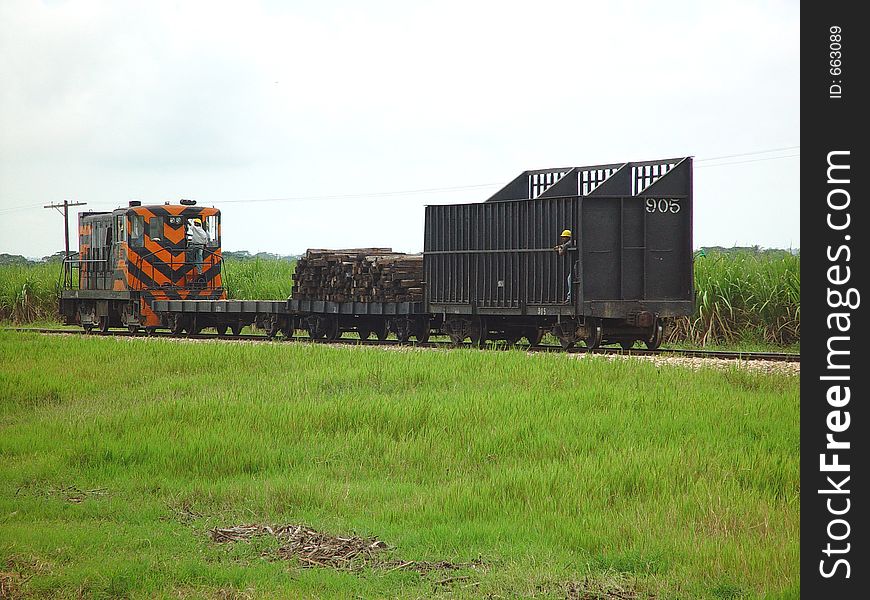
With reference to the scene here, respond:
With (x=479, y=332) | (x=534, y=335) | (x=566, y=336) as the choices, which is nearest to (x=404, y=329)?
(x=479, y=332)

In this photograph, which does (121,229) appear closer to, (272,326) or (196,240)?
(196,240)

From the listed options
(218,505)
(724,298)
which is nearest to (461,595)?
(218,505)

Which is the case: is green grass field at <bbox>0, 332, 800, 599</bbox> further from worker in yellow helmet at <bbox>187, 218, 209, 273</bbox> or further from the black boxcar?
worker in yellow helmet at <bbox>187, 218, 209, 273</bbox>

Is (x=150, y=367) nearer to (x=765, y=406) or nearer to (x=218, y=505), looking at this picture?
(x=218, y=505)

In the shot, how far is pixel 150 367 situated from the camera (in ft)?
53.6

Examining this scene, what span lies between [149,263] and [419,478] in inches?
728

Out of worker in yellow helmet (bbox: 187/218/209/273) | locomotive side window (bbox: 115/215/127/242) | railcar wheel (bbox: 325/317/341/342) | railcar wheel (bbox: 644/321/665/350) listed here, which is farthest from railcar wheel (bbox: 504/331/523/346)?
locomotive side window (bbox: 115/215/127/242)

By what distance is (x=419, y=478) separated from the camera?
9.38m

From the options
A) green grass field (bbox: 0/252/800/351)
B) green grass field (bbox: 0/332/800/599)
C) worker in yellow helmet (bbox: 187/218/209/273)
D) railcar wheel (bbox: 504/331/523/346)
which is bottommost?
green grass field (bbox: 0/332/800/599)

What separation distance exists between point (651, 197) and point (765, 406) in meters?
7.88

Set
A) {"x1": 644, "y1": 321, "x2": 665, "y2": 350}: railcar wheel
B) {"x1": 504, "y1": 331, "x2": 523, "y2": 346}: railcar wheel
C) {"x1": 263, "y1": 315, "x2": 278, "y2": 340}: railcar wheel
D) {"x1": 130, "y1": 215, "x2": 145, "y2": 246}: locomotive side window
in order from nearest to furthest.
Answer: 1. {"x1": 644, "y1": 321, "x2": 665, "y2": 350}: railcar wheel
2. {"x1": 504, "y1": 331, "x2": 523, "y2": 346}: railcar wheel
3. {"x1": 263, "y1": 315, "x2": 278, "y2": 340}: railcar wheel
4. {"x1": 130, "y1": 215, "x2": 145, "y2": 246}: locomotive side window

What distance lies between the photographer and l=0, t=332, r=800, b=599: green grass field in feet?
22.0

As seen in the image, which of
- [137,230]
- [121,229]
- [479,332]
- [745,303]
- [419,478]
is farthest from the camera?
[121,229]

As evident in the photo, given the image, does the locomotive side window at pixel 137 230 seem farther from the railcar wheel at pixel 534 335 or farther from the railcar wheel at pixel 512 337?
the railcar wheel at pixel 534 335
